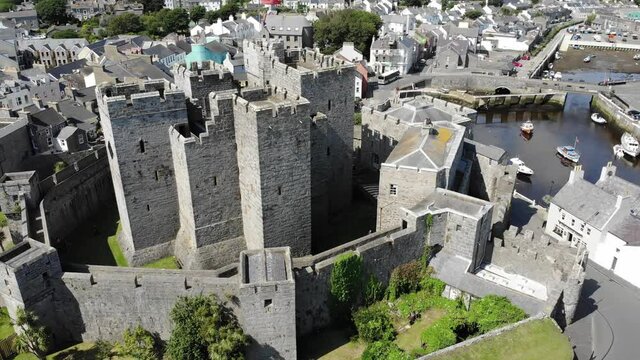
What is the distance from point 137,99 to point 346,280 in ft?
42.3

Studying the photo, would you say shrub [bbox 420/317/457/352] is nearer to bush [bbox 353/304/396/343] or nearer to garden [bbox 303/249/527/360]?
garden [bbox 303/249/527/360]

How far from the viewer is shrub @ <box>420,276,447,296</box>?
25.4 m

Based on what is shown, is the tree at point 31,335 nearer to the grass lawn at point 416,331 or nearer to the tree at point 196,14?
the grass lawn at point 416,331

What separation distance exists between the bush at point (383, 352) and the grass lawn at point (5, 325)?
1533 centimetres

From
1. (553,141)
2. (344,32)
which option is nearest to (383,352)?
(553,141)

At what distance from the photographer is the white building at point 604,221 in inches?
1144

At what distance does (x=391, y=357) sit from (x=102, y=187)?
22.1m

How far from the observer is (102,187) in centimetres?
3359

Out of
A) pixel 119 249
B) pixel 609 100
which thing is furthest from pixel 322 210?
pixel 609 100

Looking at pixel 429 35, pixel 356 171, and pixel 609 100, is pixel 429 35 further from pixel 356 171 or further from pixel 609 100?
pixel 356 171

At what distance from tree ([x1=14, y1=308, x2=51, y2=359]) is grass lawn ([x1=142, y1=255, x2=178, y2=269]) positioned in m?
6.61

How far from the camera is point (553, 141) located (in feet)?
199

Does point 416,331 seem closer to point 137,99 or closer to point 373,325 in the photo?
point 373,325

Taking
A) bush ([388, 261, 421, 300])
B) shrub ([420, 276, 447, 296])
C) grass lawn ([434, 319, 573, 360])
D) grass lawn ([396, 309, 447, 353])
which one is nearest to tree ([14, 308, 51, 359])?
grass lawn ([396, 309, 447, 353])
